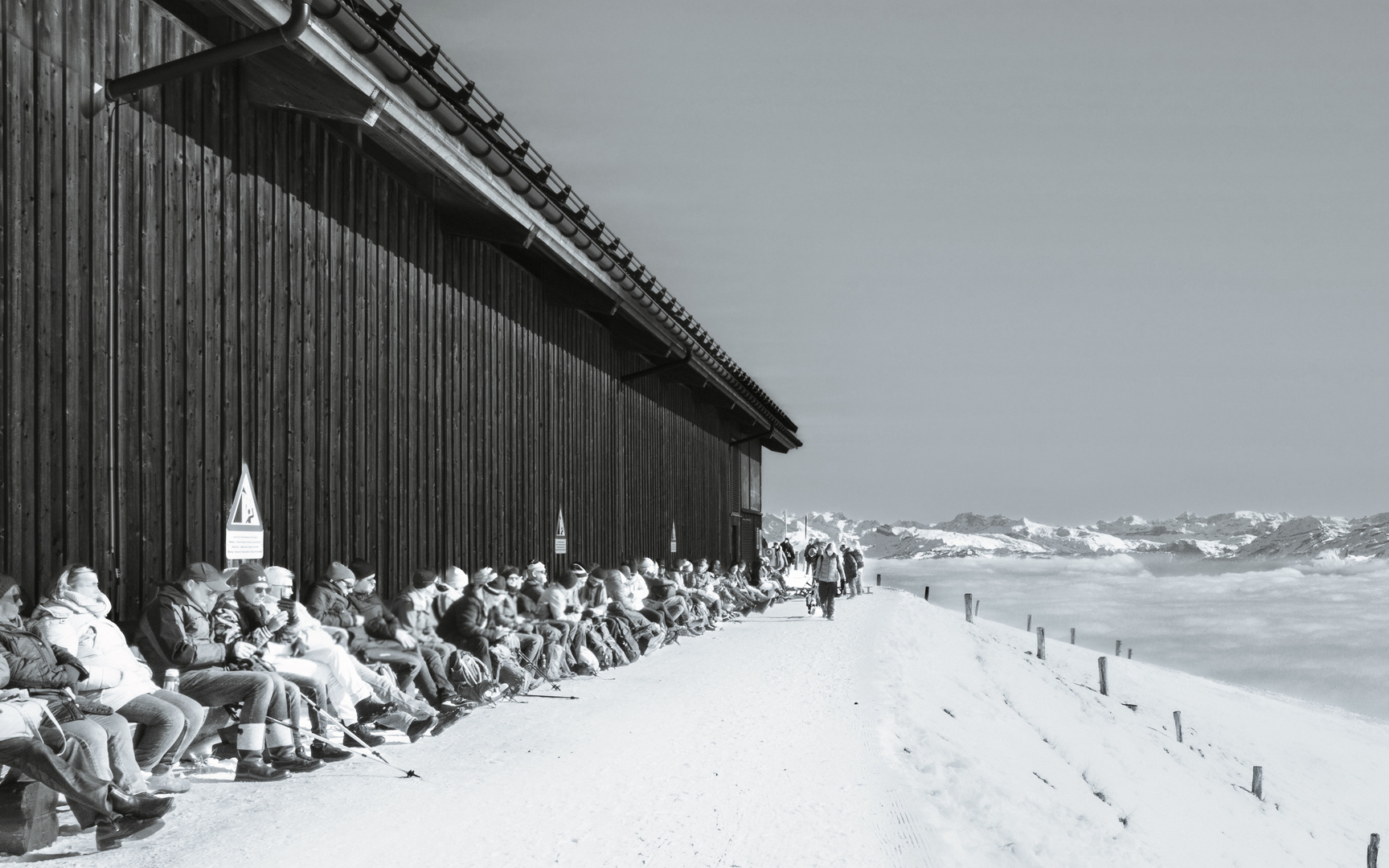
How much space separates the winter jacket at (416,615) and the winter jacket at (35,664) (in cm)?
471

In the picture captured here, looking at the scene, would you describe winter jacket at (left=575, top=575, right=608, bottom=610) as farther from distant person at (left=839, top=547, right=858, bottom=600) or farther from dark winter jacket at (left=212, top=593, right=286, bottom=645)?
distant person at (left=839, top=547, right=858, bottom=600)

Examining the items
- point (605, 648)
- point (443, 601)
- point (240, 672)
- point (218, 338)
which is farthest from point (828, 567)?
point (240, 672)

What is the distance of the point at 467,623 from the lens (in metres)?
11.4

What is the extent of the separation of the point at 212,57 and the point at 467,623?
5780 millimetres

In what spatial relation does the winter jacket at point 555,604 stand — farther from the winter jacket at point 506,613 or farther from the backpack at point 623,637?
the backpack at point 623,637

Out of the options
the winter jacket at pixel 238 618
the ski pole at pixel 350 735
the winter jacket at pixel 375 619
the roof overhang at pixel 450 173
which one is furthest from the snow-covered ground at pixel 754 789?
the roof overhang at pixel 450 173

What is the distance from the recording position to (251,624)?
26.3 ft

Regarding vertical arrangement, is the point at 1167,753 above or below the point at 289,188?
below

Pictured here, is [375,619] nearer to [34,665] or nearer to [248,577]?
[248,577]

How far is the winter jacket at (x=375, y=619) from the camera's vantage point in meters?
10.3

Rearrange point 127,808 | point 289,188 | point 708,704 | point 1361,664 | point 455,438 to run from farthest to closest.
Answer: point 1361,664
point 455,438
point 708,704
point 289,188
point 127,808

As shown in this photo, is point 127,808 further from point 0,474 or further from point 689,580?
point 689,580

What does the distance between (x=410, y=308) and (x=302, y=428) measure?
2714 millimetres

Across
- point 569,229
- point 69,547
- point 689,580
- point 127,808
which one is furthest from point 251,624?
point 689,580
